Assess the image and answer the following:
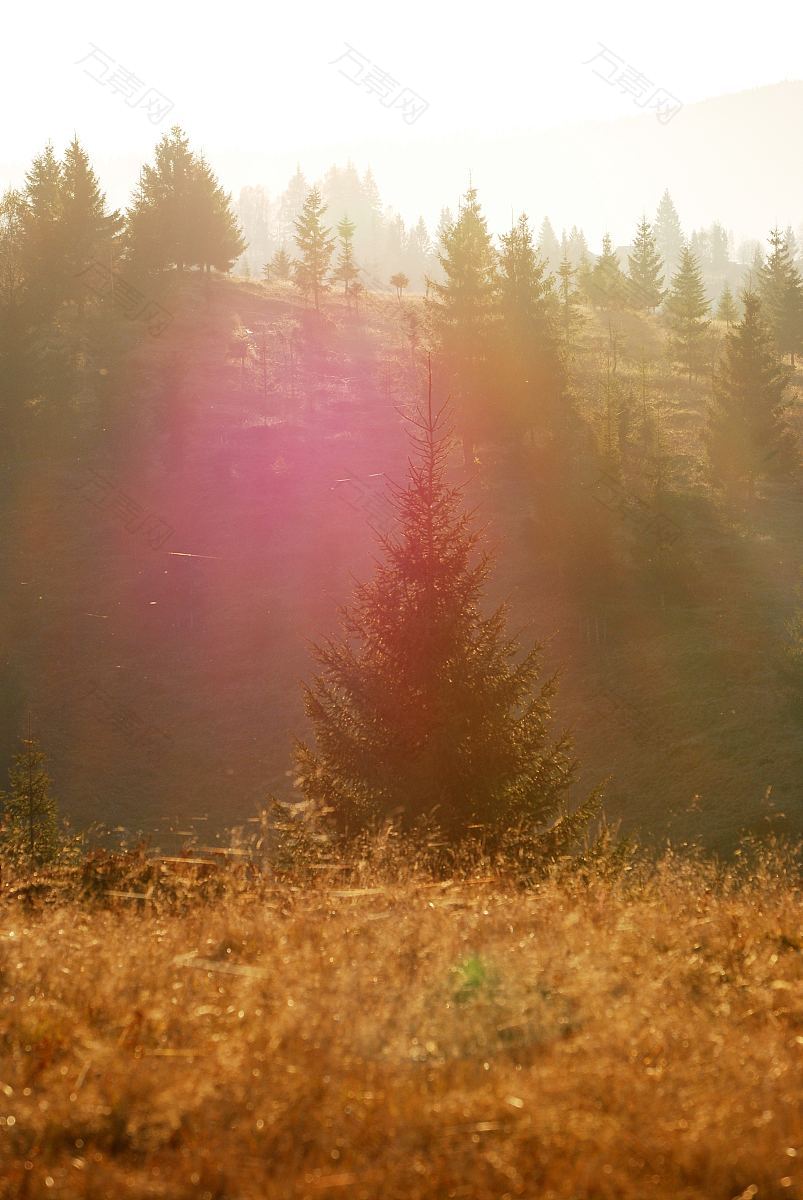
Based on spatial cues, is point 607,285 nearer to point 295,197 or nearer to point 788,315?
point 788,315

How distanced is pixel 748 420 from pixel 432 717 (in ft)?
110

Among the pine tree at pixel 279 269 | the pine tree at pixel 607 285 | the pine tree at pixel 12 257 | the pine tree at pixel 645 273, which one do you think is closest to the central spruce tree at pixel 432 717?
the pine tree at pixel 12 257

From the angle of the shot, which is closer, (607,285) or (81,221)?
(81,221)

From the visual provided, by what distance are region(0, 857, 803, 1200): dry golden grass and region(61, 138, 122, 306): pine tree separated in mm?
55046

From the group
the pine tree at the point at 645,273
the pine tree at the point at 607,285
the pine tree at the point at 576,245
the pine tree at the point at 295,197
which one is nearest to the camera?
the pine tree at the point at 607,285

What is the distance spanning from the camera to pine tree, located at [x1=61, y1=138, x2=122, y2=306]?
53.1 meters

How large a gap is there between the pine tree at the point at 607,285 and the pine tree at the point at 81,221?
41239mm

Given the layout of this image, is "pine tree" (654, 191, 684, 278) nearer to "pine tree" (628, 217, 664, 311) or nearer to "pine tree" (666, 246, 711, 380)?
"pine tree" (628, 217, 664, 311)

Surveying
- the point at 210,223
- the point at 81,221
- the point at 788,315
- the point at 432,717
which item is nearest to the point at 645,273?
the point at 788,315

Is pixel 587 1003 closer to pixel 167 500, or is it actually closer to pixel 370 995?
pixel 370 995

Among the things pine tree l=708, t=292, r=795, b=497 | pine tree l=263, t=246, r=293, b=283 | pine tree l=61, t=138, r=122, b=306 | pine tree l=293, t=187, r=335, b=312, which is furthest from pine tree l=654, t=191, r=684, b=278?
pine tree l=708, t=292, r=795, b=497

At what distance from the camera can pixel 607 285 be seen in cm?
7750

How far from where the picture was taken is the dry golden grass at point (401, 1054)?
344 cm

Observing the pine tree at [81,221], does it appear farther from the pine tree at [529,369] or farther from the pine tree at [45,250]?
the pine tree at [529,369]
